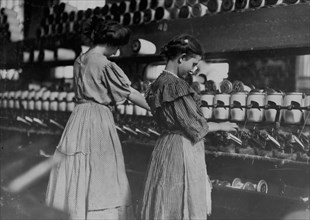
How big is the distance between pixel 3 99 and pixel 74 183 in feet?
9.53

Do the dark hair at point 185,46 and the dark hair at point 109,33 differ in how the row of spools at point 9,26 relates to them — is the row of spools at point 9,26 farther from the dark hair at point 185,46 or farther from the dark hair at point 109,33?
the dark hair at point 185,46

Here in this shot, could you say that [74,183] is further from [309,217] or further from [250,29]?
[250,29]

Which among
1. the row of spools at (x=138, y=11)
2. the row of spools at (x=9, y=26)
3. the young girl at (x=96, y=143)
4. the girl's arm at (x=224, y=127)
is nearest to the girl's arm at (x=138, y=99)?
the young girl at (x=96, y=143)

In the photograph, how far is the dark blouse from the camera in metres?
2.04

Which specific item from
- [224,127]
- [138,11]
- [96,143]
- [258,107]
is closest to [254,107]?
[258,107]

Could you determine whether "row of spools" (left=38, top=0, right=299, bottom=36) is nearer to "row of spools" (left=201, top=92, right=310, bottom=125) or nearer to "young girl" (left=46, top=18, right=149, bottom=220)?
"row of spools" (left=201, top=92, right=310, bottom=125)

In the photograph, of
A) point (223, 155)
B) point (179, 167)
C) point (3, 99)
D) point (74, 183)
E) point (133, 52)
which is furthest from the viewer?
point (3, 99)

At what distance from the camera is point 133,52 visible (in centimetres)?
385

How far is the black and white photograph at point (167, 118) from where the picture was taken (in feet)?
6.91

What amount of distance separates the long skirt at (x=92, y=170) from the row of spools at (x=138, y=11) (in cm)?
143

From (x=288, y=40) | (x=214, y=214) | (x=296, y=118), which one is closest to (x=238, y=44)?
(x=288, y=40)

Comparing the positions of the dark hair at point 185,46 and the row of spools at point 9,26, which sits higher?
the row of spools at point 9,26

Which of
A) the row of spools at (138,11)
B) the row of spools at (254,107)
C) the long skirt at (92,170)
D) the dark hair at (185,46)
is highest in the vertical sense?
the row of spools at (138,11)

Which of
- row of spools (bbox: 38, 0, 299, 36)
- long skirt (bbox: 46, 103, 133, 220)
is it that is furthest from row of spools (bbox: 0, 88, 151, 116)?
long skirt (bbox: 46, 103, 133, 220)
